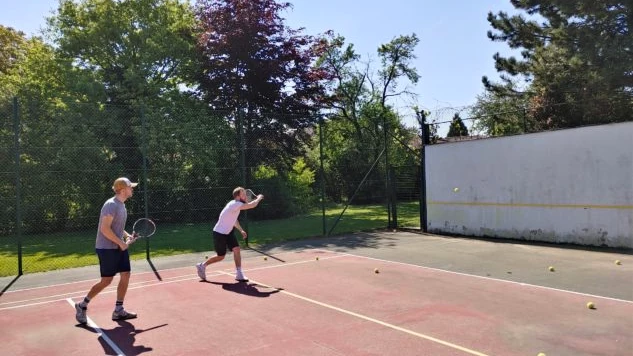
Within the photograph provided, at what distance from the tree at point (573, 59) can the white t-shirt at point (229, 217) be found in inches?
499

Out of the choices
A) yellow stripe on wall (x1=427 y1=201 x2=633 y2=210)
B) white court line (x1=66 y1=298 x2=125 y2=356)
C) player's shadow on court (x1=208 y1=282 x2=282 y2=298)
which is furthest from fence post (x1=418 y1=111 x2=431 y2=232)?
white court line (x1=66 y1=298 x2=125 y2=356)

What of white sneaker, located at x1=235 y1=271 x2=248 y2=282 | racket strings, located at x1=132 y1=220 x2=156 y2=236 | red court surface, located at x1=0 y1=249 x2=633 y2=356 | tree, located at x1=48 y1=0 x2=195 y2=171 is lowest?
red court surface, located at x1=0 y1=249 x2=633 y2=356

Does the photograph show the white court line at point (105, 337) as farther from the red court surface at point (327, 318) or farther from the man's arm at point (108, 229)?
the man's arm at point (108, 229)

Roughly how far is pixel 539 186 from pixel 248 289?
29.6ft

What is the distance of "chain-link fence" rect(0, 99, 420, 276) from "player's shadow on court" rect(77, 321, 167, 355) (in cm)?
657

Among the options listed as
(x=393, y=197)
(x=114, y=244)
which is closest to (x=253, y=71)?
(x=393, y=197)

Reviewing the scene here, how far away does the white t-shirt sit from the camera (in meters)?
9.42

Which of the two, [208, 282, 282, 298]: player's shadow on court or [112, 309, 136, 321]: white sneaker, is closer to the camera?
[112, 309, 136, 321]: white sneaker

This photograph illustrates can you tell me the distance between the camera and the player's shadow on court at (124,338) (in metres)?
5.64

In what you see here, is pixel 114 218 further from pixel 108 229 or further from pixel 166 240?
pixel 166 240

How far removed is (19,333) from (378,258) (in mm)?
7355

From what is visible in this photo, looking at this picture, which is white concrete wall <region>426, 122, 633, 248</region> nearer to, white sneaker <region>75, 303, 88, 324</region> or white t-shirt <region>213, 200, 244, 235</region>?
white t-shirt <region>213, 200, 244, 235</region>

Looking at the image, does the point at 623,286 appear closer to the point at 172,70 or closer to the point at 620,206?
the point at 620,206

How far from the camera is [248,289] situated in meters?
8.65
